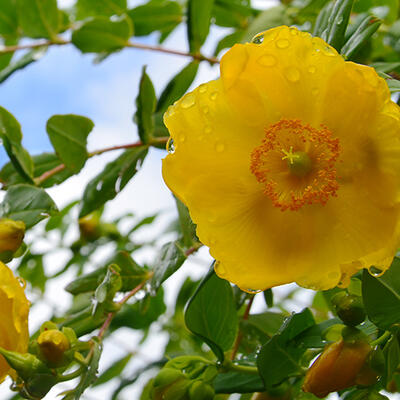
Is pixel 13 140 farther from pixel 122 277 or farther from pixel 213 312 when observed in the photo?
pixel 213 312

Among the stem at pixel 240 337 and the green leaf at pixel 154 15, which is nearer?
the stem at pixel 240 337

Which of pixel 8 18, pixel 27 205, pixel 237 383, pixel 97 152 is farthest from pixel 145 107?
pixel 8 18

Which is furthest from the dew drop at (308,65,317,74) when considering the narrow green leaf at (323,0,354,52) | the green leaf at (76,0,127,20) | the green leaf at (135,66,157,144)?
the green leaf at (76,0,127,20)

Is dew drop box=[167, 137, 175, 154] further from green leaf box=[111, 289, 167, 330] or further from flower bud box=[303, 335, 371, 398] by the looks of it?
green leaf box=[111, 289, 167, 330]

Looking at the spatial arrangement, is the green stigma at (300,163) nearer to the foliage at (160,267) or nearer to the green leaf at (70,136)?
the foliage at (160,267)

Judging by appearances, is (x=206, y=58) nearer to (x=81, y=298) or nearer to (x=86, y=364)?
(x=81, y=298)

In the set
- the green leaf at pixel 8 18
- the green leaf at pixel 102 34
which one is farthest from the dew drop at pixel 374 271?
the green leaf at pixel 8 18
